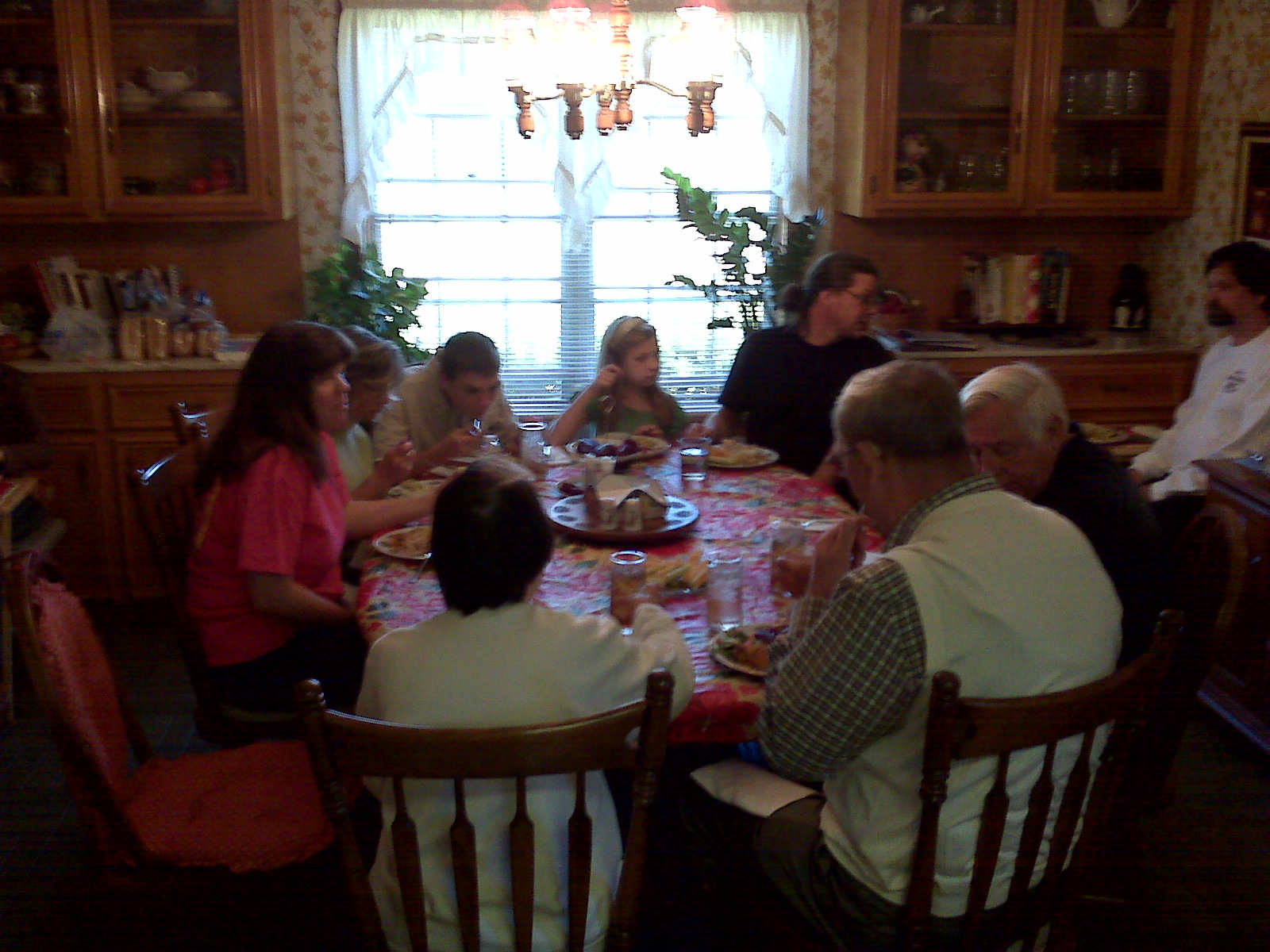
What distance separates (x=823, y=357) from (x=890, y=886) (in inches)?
85.9

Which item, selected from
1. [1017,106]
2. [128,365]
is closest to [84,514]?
[128,365]

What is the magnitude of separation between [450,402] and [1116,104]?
9.24ft

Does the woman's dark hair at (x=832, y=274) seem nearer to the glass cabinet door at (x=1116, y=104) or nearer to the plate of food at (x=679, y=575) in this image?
the glass cabinet door at (x=1116, y=104)

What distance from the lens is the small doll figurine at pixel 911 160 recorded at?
428 centimetres

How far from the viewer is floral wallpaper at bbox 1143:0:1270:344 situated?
4.05m

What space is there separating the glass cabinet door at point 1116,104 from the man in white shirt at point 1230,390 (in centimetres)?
91

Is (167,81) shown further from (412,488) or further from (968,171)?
(968,171)

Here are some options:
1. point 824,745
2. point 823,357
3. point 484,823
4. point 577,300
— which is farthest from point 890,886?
point 577,300

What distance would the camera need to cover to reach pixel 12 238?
4.23 meters

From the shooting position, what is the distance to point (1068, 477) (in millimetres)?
2002

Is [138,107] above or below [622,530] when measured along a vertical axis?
above

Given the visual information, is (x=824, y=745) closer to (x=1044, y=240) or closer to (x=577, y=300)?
(x=577, y=300)

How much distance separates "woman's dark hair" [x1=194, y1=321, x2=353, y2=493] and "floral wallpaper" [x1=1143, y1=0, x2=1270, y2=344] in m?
3.40

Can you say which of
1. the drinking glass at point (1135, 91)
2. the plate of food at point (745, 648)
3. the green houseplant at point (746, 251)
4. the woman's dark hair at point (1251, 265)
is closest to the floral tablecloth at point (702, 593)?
the plate of food at point (745, 648)
